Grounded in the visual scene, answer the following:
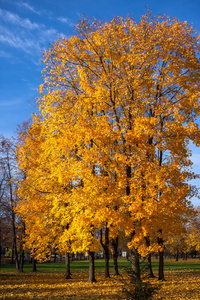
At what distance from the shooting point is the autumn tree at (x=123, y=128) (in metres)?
10.9

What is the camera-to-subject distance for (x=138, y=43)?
12789 mm

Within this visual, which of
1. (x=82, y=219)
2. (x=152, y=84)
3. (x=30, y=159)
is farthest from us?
(x=30, y=159)

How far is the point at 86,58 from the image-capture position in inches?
530

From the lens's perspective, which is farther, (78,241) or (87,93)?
(78,241)

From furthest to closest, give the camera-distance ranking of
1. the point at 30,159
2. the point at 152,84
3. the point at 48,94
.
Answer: the point at 30,159
the point at 48,94
the point at 152,84

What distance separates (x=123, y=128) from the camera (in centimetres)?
1198

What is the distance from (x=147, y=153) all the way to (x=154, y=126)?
1123mm

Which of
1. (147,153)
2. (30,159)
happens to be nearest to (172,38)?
(147,153)

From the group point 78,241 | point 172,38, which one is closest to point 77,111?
point 172,38

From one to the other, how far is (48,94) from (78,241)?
7.68 m

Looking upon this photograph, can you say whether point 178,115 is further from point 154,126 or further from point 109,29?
point 109,29

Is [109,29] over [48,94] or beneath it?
over

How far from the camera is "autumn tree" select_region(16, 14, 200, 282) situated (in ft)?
35.8

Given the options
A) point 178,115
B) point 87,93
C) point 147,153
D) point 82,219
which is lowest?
point 82,219
